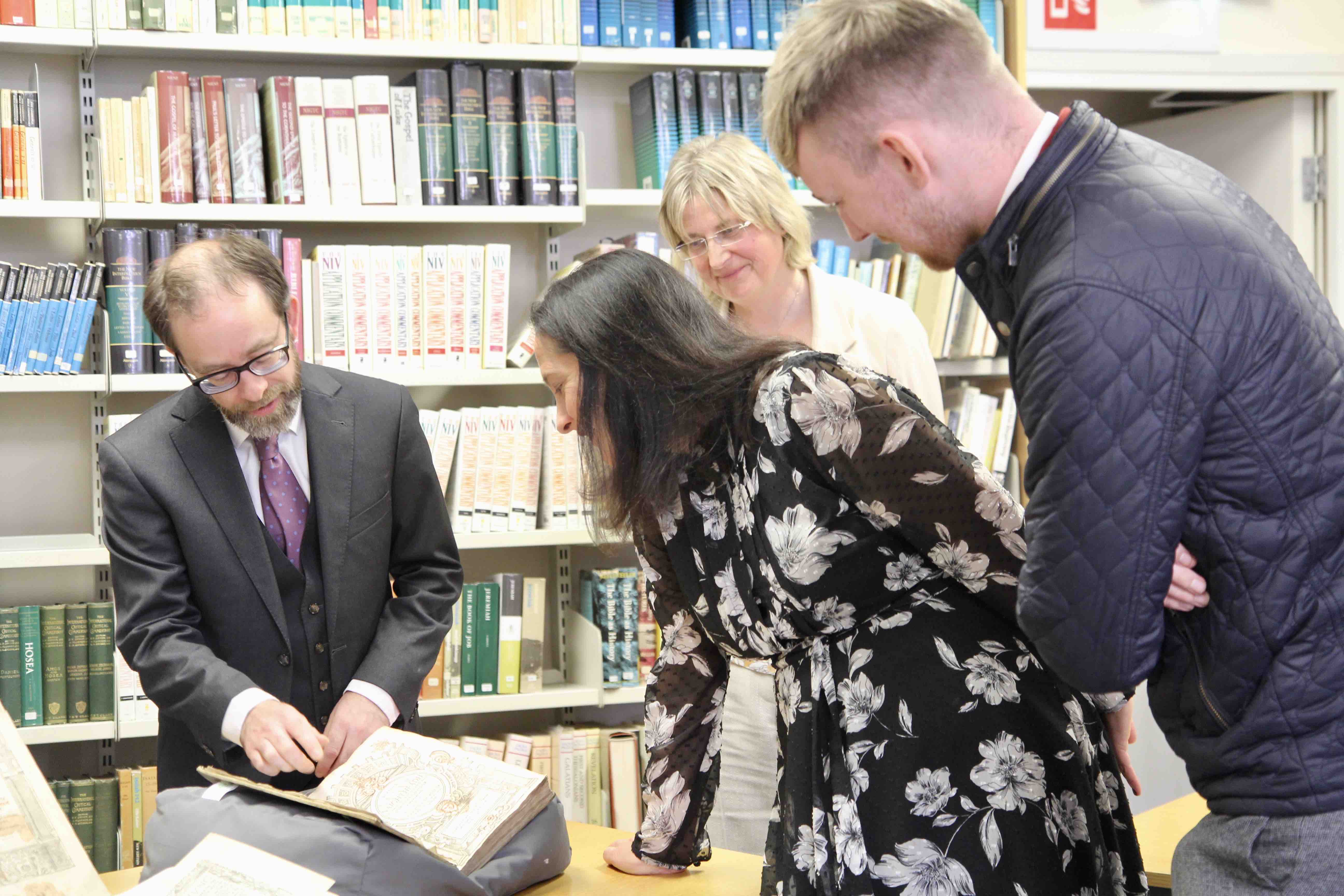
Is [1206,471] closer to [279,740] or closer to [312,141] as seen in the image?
[279,740]

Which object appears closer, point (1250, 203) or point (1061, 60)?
point (1250, 203)

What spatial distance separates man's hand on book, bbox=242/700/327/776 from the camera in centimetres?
171

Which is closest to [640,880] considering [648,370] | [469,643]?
[648,370]

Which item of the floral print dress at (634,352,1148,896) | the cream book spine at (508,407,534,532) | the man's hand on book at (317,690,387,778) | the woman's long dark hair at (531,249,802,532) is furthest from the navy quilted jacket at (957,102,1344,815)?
the cream book spine at (508,407,534,532)

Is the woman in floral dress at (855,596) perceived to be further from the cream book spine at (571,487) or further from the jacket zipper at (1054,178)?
the cream book spine at (571,487)

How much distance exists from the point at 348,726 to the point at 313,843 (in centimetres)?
59

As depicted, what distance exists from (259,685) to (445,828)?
2.14 ft

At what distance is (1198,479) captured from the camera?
917 mm

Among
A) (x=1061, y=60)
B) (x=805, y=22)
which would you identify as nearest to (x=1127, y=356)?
(x=805, y=22)

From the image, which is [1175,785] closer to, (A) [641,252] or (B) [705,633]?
(B) [705,633]

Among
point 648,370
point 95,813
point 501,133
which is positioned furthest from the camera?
point 501,133

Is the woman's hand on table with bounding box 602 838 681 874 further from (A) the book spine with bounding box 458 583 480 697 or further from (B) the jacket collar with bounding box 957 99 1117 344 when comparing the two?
(A) the book spine with bounding box 458 583 480 697

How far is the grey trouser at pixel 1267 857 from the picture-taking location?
0.90 metres

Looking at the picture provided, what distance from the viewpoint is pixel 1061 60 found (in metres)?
3.62
